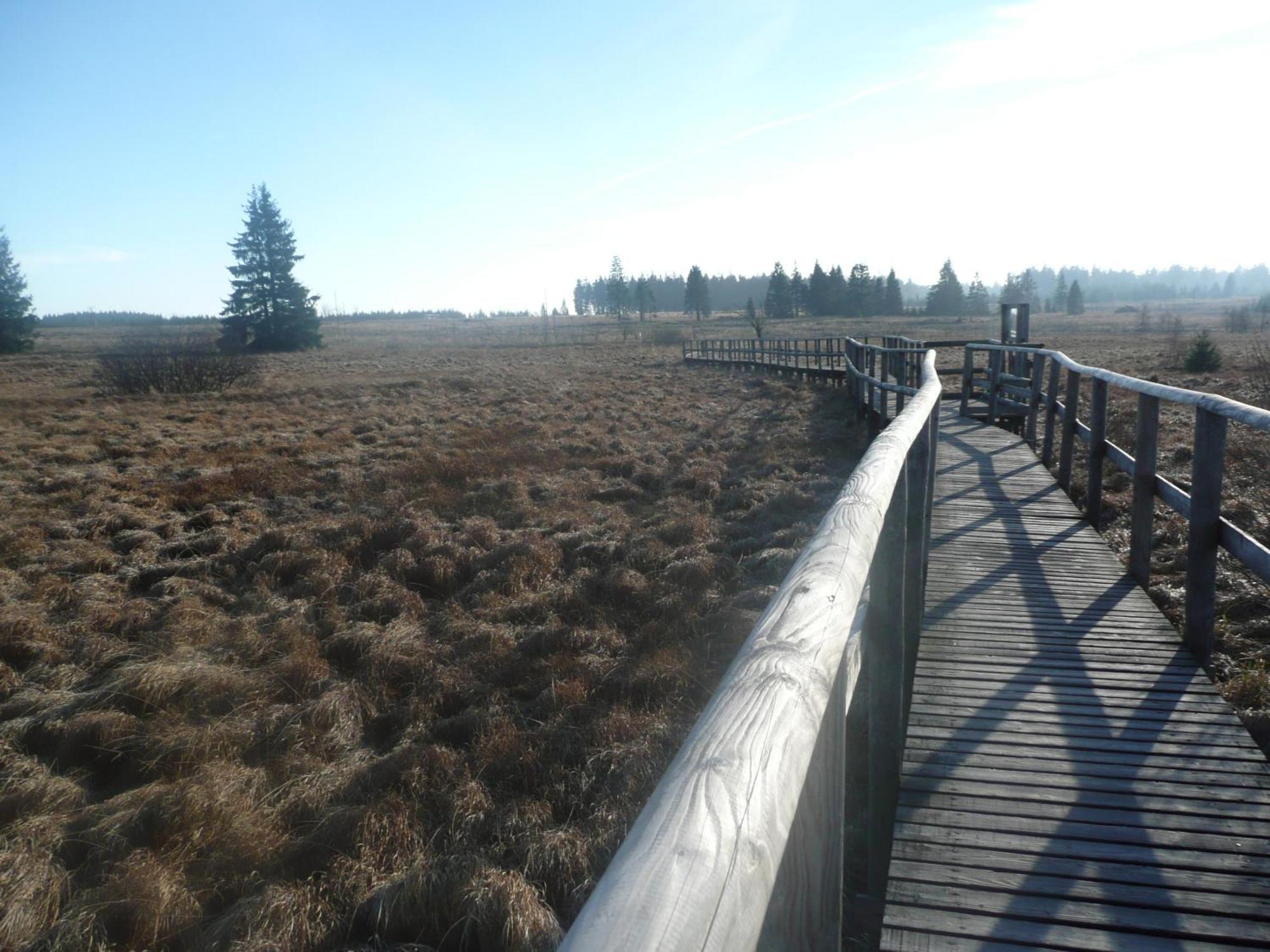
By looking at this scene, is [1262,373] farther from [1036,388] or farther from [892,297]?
[892,297]

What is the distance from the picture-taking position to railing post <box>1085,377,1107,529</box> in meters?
5.28

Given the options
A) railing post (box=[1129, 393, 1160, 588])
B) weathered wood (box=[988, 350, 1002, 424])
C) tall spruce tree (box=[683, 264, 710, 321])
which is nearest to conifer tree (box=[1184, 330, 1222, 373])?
weathered wood (box=[988, 350, 1002, 424])

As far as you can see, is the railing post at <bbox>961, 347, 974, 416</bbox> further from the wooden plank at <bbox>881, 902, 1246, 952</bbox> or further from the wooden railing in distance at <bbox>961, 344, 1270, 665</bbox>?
the wooden plank at <bbox>881, 902, 1246, 952</bbox>

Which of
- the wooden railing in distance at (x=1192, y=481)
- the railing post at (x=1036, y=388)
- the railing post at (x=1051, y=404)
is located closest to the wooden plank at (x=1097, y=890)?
the wooden railing in distance at (x=1192, y=481)

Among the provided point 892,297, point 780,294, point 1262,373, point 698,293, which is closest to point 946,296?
point 892,297

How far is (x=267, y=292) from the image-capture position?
4800 centimetres

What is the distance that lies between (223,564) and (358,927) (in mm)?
5191

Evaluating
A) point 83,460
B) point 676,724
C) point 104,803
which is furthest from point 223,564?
point 83,460

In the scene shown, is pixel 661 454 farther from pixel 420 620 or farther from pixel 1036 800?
pixel 1036 800

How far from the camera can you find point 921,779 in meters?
2.76

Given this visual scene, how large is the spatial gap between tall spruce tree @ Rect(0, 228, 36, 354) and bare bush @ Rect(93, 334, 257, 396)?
29.4 m

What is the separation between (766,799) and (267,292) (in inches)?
2085

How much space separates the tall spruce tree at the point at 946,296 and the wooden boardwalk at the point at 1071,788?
8741 cm

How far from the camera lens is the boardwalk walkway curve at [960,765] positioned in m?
0.77
